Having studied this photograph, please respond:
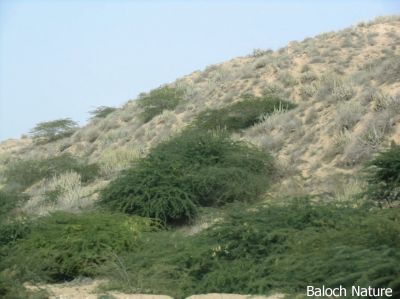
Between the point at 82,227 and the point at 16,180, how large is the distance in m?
16.1

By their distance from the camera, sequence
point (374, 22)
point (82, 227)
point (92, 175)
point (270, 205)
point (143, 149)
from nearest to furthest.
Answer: point (270, 205) < point (82, 227) < point (92, 175) < point (143, 149) < point (374, 22)

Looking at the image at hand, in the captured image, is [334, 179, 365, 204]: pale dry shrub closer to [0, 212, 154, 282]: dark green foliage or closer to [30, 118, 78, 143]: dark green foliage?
[0, 212, 154, 282]: dark green foliage

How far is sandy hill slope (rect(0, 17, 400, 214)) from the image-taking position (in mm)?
17141

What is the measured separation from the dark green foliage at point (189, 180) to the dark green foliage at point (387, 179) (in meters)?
4.83

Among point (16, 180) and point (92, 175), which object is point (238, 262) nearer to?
point (92, 175)

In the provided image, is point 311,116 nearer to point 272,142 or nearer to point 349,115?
point 272,142

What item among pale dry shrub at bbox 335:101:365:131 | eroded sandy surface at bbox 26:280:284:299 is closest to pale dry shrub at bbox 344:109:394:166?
pale dry shrub at bbox 335:101:365:131

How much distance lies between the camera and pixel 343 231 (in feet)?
30.8

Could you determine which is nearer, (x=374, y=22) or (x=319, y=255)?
(x=319, y=255)

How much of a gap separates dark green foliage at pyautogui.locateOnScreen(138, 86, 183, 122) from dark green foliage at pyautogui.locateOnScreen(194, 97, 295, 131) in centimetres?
859

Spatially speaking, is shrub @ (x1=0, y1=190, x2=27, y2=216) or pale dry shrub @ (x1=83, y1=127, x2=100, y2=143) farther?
pale dry shrub @ (x1=83, y1=127, x2=100, y2=143)

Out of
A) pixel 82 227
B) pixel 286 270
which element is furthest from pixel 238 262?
Answer: pixel 82 227

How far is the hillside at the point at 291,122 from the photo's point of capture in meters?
16.7

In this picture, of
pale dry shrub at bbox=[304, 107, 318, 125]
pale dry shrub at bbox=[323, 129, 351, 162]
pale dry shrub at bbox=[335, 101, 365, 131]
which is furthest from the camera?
pale dry shrub at bbox=[304, 107, 318, 125]
